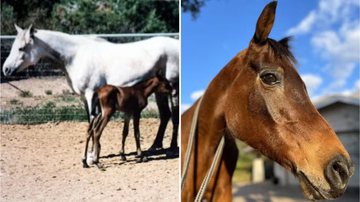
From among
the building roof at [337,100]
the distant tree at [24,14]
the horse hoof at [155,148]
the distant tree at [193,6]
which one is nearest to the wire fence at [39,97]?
the distant tree at [24,14]

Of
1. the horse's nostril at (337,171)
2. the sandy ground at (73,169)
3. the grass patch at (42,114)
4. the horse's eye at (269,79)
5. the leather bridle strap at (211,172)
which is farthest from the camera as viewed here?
the grass patch at (42,114)

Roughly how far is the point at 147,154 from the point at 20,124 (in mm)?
869

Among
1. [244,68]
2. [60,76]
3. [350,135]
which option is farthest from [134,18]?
[350,135]

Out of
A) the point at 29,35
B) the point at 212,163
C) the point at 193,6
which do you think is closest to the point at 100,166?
the point at 29,35

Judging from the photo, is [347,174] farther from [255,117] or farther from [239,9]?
[239,9]

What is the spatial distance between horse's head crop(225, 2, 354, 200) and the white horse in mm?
1048

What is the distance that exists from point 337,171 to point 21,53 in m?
2.09

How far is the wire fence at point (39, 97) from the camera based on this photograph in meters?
2.58

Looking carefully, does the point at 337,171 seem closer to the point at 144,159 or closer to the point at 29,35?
the point at 144,159

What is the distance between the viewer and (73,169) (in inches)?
99.0

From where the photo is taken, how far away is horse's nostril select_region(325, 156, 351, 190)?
1.27 meters

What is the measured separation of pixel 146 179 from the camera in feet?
8.21

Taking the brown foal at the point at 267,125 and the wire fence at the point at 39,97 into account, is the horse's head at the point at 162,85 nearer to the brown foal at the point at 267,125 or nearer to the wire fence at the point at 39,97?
the wire fence at the point at 39,97

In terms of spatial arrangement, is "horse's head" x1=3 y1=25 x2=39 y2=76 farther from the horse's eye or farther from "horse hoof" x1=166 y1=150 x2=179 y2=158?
the horse's eye
